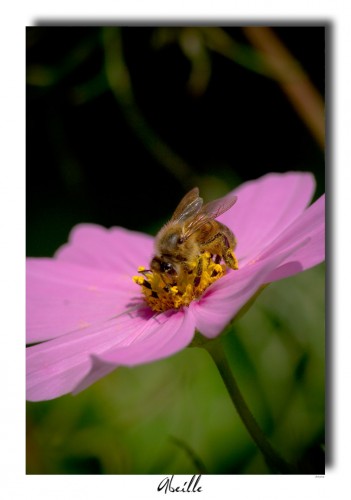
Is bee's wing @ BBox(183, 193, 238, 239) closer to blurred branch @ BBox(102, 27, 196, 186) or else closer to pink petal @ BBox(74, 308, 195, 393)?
pink petal @ BBox(74, 308, 195, 393)

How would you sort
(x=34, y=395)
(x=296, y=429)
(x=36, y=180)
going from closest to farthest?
(x=34, y=395) → (x=296, y=429) → (x=36, y=180)

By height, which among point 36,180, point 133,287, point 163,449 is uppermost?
point 36,180

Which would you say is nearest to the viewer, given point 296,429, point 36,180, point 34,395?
point 34,395

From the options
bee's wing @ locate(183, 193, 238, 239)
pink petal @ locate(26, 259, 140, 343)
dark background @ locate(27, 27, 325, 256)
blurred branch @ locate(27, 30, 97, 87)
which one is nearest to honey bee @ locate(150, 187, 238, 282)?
bee's wing @ locate(183, 193, 238, 239)

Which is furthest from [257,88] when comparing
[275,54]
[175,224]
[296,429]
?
[296,429]

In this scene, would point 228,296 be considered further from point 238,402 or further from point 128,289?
point 128,289

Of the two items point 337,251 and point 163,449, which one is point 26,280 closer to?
point 163,449
